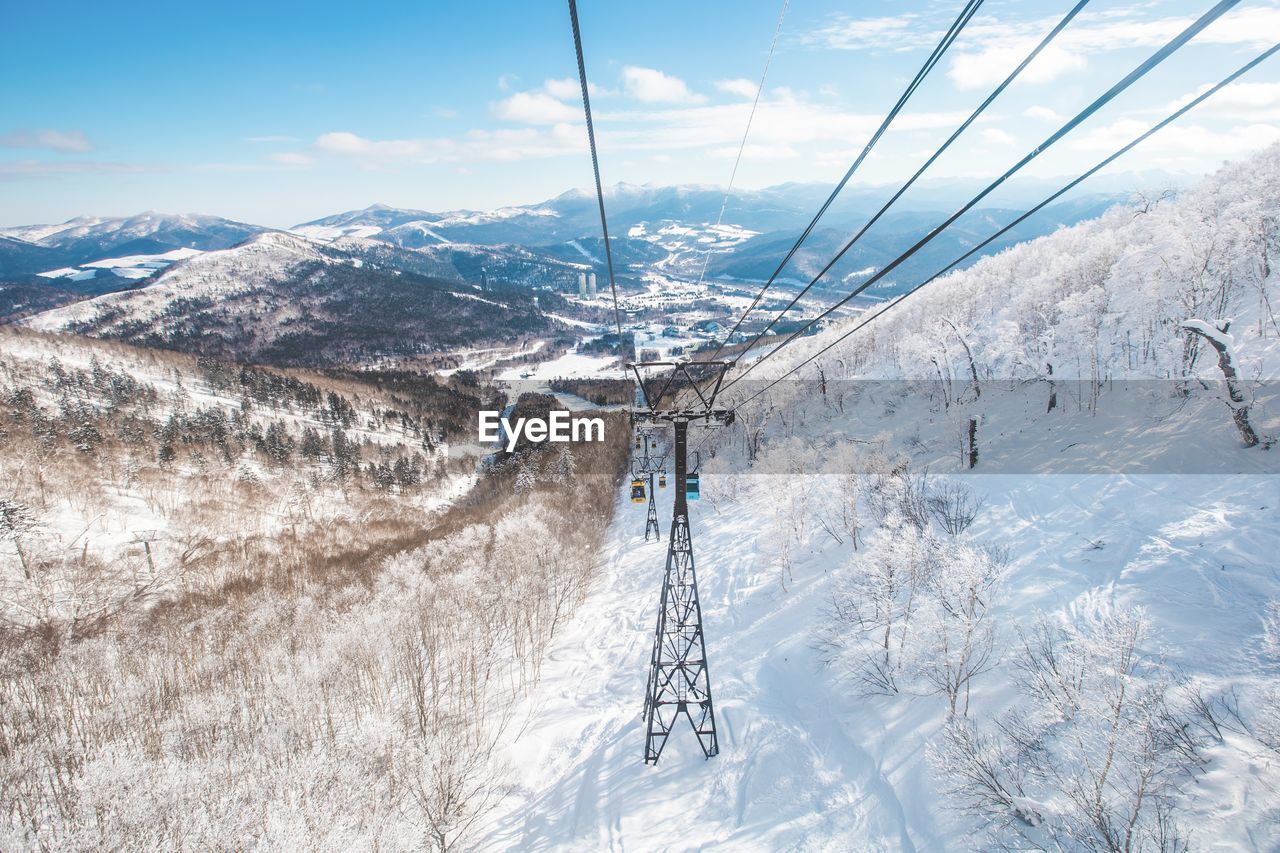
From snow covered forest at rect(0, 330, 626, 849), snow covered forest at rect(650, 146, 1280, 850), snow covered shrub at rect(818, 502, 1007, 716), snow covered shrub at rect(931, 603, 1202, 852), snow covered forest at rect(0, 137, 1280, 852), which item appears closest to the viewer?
snow covered shrub at rect(931, 603, 1202, 852)

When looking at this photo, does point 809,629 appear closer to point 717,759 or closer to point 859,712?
point 859,712

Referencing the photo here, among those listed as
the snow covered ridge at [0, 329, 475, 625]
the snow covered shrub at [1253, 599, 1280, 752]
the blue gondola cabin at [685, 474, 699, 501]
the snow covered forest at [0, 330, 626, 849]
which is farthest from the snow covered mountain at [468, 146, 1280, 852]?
the snow covered ridge at [0, 329, 475, 625]

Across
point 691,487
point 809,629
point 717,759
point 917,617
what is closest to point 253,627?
point 717,759

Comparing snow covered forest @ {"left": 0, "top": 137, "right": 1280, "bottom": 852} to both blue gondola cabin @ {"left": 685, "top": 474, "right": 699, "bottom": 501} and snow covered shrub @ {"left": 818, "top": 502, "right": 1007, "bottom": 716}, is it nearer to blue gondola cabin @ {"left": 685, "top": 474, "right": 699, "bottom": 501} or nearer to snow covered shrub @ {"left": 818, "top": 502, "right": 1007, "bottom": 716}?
snow covered shrub @ {"left": 818, "top": 502, "right": 1007, "bottom": 716}

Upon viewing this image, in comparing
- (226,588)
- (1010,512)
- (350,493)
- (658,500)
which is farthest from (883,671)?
(350,493)

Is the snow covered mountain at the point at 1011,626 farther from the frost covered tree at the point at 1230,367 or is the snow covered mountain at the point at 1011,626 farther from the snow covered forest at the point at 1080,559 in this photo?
the frost covered tree at the point at 1230,367

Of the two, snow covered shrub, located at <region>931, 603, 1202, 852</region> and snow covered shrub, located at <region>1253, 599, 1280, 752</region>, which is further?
snow covered shrub, located at <region>1253, 599, 1280, 752</region>
